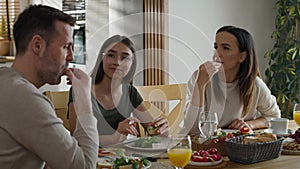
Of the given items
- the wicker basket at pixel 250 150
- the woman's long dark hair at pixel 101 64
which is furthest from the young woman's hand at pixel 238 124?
the woman's long dark hair at pixel 101 64

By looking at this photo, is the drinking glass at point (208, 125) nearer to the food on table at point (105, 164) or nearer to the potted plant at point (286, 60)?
the food on table at point (105, 164)

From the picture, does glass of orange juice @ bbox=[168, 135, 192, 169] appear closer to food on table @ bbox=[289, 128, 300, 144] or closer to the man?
the man

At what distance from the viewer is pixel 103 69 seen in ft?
7.77

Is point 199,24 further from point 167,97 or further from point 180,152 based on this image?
point 180,152

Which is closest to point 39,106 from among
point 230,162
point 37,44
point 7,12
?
point 37,44

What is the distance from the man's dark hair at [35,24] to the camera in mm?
1432

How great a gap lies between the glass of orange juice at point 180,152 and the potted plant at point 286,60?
2.74 m

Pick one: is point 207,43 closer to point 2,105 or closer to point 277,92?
point 277,92

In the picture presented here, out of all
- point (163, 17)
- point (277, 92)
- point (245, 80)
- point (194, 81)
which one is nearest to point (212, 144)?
point (194, 81)

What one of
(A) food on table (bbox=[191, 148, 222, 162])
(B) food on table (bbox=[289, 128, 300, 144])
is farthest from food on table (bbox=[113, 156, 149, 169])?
(B) food on table (bbox=[289, 128, 300, 144])

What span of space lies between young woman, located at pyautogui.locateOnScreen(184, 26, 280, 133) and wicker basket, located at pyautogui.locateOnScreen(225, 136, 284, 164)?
0.63 meters

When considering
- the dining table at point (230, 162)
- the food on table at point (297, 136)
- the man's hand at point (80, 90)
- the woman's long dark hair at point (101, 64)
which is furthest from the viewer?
the woman's long dark hair at point (101, 64)

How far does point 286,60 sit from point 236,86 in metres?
1.81

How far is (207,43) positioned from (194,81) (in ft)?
5.77
